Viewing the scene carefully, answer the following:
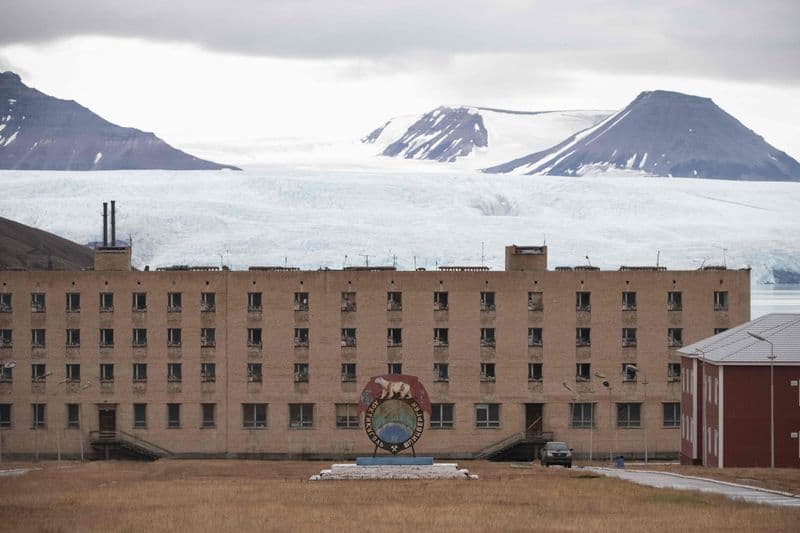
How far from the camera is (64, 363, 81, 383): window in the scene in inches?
4067

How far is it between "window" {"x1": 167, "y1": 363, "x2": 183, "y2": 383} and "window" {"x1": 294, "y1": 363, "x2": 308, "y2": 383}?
637 cm

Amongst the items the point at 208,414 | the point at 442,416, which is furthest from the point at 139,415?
the point at 442,416

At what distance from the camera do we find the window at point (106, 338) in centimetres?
10375

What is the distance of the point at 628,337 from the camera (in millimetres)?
103500

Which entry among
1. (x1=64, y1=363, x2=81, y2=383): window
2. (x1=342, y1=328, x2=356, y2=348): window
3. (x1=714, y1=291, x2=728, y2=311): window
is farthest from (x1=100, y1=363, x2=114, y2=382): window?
(x1=714, y1=291, x2=728, y2=311): window

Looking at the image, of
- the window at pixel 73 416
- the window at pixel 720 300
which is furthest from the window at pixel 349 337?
the window at pixel 720 300

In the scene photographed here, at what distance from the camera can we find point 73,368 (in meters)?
104

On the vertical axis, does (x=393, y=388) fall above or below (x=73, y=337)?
below

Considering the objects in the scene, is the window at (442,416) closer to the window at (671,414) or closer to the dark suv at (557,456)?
the window at (671,414)

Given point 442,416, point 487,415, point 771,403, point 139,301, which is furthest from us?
point 139,301

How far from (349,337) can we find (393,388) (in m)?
29.4

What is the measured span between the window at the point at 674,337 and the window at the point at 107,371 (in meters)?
30.9

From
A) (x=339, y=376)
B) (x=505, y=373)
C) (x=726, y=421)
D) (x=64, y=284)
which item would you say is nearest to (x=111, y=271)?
(x=64, y=284)

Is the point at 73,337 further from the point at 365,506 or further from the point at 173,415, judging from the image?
the point at 365,506
